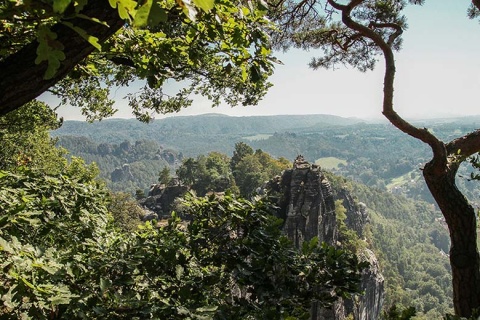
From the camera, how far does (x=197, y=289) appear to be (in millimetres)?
3270

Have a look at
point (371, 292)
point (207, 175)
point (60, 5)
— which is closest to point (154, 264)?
point (60, 5)

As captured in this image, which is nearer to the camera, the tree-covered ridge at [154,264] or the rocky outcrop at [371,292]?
the tree-covered ridge at [154,264]

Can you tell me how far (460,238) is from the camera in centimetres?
520

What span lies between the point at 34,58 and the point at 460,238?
5.70 m

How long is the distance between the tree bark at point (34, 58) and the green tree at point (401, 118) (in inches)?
151

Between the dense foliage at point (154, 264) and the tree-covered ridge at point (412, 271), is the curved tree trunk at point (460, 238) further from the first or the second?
the tree-covered ridge at point (412, 271)

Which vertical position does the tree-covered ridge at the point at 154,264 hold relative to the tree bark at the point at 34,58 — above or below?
below

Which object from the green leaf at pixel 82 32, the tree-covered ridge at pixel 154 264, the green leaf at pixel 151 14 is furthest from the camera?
the tree-covered ridge at pixel 154 264

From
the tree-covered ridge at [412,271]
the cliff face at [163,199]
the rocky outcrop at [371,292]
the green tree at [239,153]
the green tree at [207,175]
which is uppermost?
the green tree at [239,153]

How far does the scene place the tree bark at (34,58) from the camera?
7.41 feet

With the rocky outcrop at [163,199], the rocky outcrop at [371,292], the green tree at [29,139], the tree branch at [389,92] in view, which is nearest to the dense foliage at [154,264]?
the tree branch at [389,92]

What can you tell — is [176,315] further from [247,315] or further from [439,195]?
[439,195]

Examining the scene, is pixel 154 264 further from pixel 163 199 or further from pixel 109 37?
pixel 163 199

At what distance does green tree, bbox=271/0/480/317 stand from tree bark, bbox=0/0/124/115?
385 centimetres
